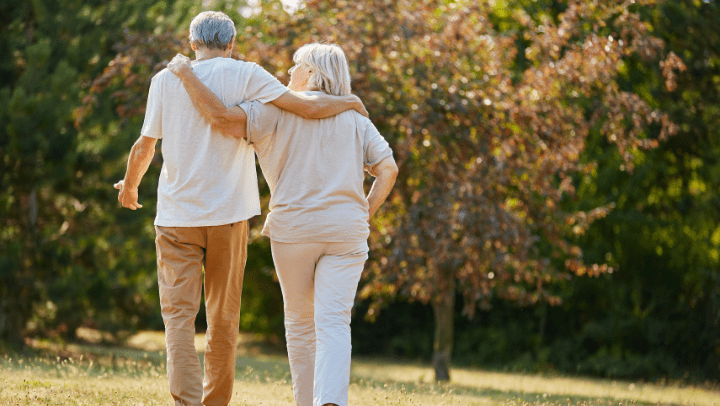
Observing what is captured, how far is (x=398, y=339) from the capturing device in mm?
13375

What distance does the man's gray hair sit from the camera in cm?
303

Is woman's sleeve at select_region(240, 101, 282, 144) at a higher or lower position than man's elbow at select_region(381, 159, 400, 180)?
higher

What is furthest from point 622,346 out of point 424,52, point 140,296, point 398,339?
point 140,296

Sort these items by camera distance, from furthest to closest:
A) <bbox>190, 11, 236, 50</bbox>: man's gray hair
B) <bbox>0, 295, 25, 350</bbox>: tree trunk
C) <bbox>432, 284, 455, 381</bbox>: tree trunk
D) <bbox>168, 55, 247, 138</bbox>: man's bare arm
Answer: <bbox>0, 295, 25, 350</bbox>: tree trunk < <bbox>432, 284, 455, 381</bbox>: tree trunk < <bbox>190, 11, 236, 50</bbox>: man's gray hair < <bbox>168, 55, 247, 138</bbox>: man's bare arm

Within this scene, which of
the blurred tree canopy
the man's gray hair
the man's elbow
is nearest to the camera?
the man's gray hair

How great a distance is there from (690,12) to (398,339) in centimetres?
714

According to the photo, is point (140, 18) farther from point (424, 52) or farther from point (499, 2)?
point (499, 2)

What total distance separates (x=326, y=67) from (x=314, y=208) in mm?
598

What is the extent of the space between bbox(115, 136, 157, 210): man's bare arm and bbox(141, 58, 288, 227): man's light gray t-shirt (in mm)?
82

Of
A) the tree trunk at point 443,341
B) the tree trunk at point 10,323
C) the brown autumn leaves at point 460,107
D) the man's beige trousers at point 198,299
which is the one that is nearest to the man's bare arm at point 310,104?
the man's beige trousers at point 198,299

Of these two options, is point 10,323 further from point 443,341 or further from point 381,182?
point 381,182

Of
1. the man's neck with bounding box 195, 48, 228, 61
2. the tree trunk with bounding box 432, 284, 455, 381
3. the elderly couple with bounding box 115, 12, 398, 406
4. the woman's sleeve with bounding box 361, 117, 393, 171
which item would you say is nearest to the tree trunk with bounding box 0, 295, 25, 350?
the tree trunk with bounding box 432, 284, 455, 381

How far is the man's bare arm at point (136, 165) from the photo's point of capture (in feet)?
10.1

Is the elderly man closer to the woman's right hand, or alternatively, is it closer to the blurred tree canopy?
the woman's right hand
